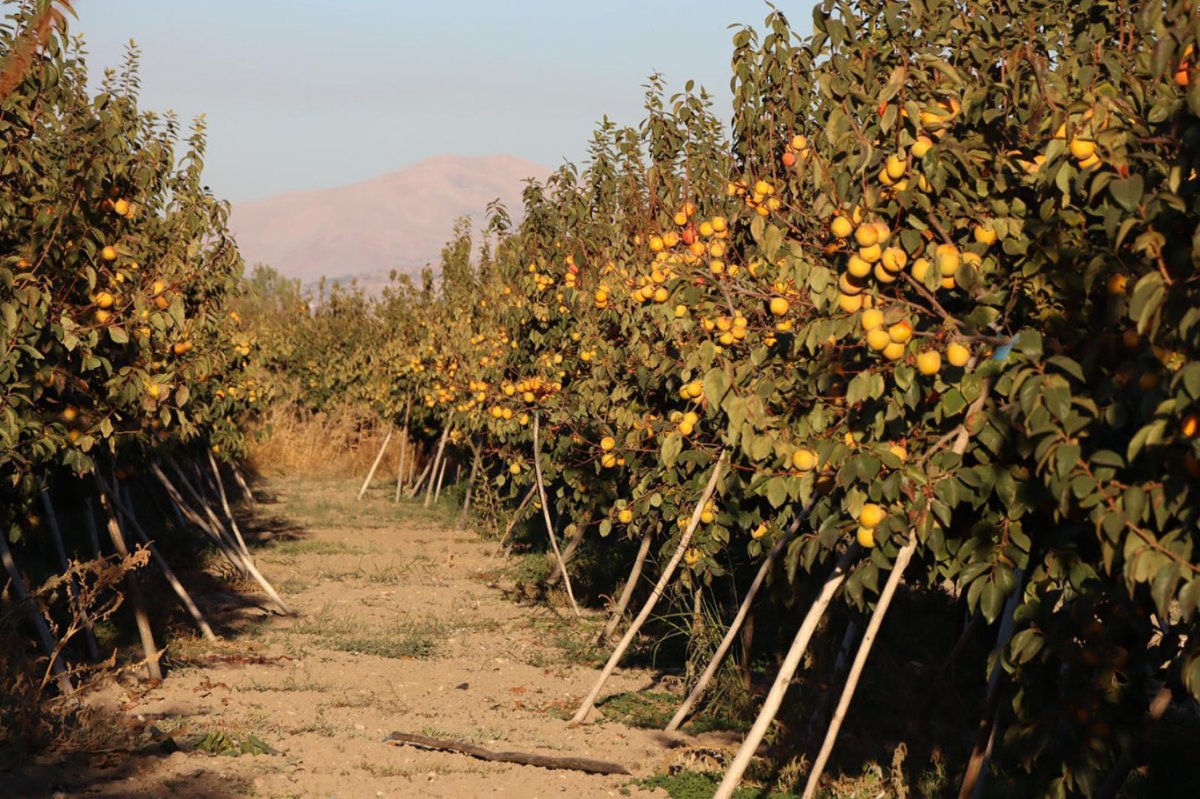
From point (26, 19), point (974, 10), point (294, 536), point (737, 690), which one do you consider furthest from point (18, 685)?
point (294, 536)

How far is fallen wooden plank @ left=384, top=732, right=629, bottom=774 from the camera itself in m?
6.58

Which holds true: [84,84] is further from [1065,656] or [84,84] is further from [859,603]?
[1065,656]

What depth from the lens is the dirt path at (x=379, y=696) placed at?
6.26 m

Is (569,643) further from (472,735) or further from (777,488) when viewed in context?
(777,488)

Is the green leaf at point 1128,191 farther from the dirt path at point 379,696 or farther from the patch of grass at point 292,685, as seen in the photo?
the patch of grass at point 292,685

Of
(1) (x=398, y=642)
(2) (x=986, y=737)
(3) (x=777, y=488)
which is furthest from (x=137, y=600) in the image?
(2) (x=986, y=737)

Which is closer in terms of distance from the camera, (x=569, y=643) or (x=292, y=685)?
(x=292, y=685)

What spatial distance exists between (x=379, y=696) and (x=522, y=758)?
6.40ft

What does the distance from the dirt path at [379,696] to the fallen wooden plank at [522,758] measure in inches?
1.7

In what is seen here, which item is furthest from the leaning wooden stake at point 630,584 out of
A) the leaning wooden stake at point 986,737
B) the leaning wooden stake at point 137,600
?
the leaning wooden stake at point 986,737

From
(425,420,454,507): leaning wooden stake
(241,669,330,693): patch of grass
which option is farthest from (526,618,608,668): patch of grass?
(425,420,454,507): leaning wooden stake

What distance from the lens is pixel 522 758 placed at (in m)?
6.64

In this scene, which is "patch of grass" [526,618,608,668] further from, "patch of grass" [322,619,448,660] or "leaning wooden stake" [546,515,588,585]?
"patch of grass" [322,619,448,660]

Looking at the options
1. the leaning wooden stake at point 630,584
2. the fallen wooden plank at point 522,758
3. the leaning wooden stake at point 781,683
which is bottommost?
the fallen wooden plank at point 522,758
